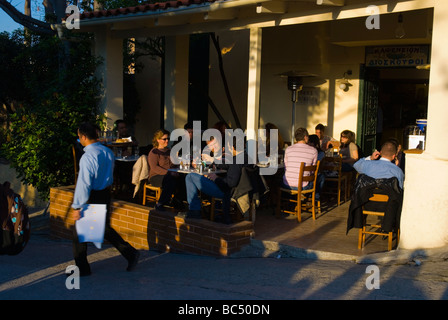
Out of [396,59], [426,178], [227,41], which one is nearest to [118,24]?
[227,41]

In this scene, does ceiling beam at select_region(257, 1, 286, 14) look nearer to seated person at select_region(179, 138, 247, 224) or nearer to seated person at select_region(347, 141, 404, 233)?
seated person at select_region(179, 138, 247, 224)

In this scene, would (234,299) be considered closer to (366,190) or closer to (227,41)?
(366,190)

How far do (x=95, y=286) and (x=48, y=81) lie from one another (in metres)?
6.13

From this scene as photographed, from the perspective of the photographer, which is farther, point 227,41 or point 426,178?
point 227,41

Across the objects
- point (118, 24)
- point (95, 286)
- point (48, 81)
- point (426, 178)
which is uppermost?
point (118, 24)

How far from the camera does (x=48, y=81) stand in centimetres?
1067

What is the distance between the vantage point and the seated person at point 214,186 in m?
7.04

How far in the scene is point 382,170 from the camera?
6.54 m

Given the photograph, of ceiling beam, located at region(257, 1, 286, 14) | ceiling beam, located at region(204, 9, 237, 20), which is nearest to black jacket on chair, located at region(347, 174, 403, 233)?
ceiling beam, located at region(257, 1, 286, 14)

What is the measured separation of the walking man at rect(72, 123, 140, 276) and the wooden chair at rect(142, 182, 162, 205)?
2.30 meters

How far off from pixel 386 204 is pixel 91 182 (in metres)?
3.26

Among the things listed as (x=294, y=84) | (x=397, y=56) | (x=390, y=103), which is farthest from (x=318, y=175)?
(x=390, y=103)

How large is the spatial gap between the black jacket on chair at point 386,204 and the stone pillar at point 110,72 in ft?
17.6
